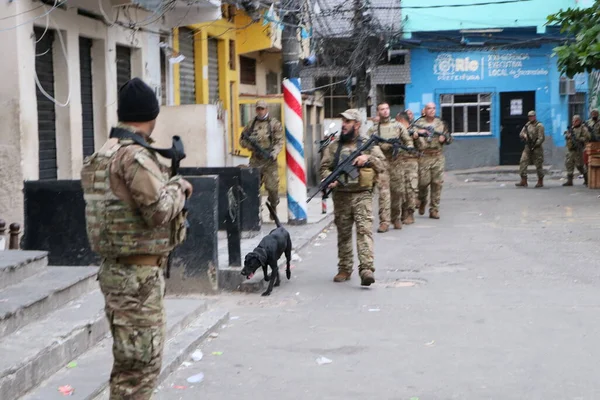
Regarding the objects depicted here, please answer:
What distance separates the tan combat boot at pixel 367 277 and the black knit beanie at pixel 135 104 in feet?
17.0

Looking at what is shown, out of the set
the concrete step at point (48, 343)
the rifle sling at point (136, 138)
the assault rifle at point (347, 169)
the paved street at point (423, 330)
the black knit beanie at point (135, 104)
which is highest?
the black knit beanie at point (135, 104)

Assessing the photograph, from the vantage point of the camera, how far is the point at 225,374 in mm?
6445

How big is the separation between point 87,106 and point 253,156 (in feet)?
9.26

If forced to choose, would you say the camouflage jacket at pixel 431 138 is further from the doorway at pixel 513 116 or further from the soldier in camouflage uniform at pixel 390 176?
the doorway at pixel 513 116

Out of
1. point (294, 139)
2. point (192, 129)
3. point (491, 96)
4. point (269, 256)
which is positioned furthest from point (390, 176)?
point (491, 96)

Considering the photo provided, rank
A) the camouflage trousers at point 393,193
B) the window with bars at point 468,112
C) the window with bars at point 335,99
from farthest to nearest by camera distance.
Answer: the window with bars at point 335,99 → the window with bars at point 468,112 → the camouflage trousers at point 393,193

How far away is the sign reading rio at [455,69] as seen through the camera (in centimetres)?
3150

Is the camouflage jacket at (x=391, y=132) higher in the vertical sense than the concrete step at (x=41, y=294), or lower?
higher

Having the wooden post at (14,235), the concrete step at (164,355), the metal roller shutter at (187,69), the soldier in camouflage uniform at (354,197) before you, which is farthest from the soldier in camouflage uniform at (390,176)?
the concrete step at (164,355)

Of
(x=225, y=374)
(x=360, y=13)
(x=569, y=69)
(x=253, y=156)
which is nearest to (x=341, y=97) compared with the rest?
(x=360, y=13)

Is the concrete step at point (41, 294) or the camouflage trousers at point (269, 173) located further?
the camouflage trousers at point (269, 173)

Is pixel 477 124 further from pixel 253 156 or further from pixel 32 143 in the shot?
pixel 32 143

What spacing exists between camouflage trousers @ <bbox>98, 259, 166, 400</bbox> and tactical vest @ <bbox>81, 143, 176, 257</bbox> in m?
0.10

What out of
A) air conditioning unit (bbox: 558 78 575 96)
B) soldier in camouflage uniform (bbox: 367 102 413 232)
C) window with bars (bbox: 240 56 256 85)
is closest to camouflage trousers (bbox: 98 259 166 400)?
soldier in camouflage uniform (bbox: 367 102 413 232)
